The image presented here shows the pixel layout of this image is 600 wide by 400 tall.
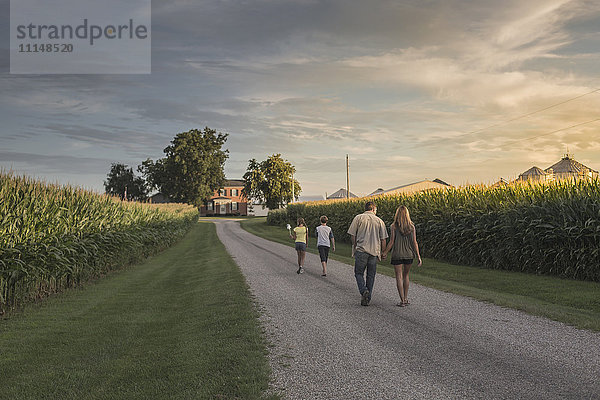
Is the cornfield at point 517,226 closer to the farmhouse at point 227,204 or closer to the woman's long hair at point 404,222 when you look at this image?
the woman's long hair at point 404,222

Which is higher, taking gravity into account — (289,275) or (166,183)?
(166,183)

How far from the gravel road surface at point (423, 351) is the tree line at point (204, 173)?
68447 millimetres

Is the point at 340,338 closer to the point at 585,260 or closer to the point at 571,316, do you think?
the point at 571,316

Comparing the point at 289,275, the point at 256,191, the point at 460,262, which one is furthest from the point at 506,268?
the point at 256,191

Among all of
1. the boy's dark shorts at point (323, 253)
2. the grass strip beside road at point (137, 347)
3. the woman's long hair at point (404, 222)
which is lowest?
the grass strip beside road at point (137, 347)

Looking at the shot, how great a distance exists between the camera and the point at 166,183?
8450 centimetres

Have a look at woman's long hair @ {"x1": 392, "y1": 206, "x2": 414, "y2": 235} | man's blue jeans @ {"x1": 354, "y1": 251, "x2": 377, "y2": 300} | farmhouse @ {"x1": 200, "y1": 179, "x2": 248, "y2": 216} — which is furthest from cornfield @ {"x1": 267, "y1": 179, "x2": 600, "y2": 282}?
farmhouse @ {"x1": 200, "y1": 179, "x2": 248, "y2": 216}

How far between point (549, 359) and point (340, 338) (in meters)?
2.99

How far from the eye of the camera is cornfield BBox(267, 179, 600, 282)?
44.8ft

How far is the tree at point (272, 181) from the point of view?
90.0 m

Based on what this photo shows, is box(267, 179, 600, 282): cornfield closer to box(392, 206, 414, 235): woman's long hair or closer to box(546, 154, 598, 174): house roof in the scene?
box(392, 206, 414, 235): woman's long hair

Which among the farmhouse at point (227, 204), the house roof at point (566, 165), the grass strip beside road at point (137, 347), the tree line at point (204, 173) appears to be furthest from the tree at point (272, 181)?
the grass strip beside road at point (137, 347)

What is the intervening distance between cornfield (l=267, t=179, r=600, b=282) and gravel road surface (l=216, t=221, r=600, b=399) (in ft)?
17.7

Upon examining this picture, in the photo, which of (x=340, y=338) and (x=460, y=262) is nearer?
(x=340, y=338)
